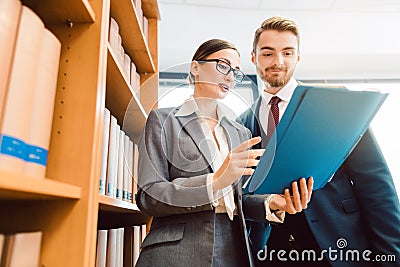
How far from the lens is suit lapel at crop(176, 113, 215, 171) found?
0.86m

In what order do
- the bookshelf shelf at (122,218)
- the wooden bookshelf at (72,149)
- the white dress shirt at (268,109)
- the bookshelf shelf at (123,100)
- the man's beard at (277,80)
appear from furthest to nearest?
the man's beard at (277,80) → the bookshelf shelf at (122,218) → the bookshelf shelf at (123,100) → the white dress shirt at (268,109) → the wooden bookshelf at (72,149)

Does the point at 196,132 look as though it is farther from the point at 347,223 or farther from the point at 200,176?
the point at 347,223

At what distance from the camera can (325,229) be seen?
1226 mm

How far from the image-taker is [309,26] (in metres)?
2.33

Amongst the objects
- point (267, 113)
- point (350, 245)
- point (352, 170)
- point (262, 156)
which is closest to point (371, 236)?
point (350, 245)

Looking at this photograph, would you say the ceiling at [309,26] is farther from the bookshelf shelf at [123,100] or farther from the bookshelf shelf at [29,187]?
the bookshelf shelf at [29,187]

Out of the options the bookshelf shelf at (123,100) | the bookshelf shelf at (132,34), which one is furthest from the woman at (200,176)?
the bookshelf shelf at (132,34)

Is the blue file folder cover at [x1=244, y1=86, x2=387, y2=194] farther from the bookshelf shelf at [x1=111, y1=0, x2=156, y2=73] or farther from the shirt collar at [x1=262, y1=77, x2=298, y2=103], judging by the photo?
the bookshelf shelf at [x1=111, y1=0, x2=156, y2=73]

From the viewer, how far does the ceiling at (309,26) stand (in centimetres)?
229

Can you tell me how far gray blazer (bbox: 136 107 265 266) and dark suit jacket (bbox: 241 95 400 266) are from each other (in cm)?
44

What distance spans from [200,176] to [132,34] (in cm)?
100

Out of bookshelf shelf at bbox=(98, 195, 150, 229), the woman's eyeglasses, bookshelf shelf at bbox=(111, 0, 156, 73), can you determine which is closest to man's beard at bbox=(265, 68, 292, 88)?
the woman's eyeglasses

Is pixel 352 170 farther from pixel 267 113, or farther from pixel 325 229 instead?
pixel 267 113

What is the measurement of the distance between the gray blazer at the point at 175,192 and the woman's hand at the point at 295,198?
0.49ft
